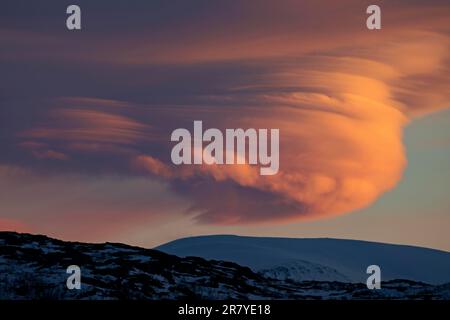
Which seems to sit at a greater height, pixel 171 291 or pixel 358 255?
pixel 358 255

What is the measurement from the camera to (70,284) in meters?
39.4

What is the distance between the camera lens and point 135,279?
42.7 metres

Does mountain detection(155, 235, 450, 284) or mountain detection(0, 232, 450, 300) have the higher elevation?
mountain detection(155, 235, 450, 284)

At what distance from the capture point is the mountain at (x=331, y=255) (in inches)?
3019

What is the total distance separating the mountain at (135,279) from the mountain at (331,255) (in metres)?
21.1

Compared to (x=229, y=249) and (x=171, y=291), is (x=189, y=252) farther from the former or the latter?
(x=171, y=291)

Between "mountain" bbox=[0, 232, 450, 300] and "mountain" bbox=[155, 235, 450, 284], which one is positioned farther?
"mountain" bbox=[155, 235, 450, 284]

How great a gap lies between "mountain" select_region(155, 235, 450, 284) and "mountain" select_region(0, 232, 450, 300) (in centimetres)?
2111

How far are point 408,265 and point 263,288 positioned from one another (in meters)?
47.9

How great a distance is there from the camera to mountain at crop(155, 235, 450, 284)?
76.7 m

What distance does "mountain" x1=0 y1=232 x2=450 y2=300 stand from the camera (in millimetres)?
39688
